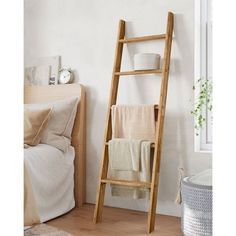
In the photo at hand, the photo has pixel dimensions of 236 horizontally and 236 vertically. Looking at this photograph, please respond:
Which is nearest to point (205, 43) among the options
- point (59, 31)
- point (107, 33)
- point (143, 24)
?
point (143, 24)

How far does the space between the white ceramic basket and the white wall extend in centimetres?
15

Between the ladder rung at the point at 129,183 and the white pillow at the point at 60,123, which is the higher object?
the white pillow at the point at 60,123

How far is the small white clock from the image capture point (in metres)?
3.45

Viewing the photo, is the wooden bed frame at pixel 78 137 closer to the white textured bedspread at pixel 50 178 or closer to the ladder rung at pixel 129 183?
the white textured bedspread at pixel 50 178

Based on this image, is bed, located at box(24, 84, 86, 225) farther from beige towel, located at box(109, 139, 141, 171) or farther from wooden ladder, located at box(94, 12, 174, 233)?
beige towel, located at box(109, 139, 141, 171)

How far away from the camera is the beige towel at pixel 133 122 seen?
9.30 ft

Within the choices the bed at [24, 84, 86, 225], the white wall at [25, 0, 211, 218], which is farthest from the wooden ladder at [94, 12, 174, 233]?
the bed at [24, 84, 86, 225]

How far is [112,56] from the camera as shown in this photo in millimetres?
3252

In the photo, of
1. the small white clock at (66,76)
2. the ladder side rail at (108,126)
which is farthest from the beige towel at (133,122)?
the small white clock at (66,76)

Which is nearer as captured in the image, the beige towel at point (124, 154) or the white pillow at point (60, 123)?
the beige towel at point (124, 154)

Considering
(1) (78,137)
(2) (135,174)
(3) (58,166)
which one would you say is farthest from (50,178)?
(2) (135,174)

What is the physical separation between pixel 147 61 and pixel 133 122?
18.9 inches

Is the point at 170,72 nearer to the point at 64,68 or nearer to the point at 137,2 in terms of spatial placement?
the point at 137,2

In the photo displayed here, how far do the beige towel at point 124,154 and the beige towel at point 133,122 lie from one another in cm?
Result: 11
